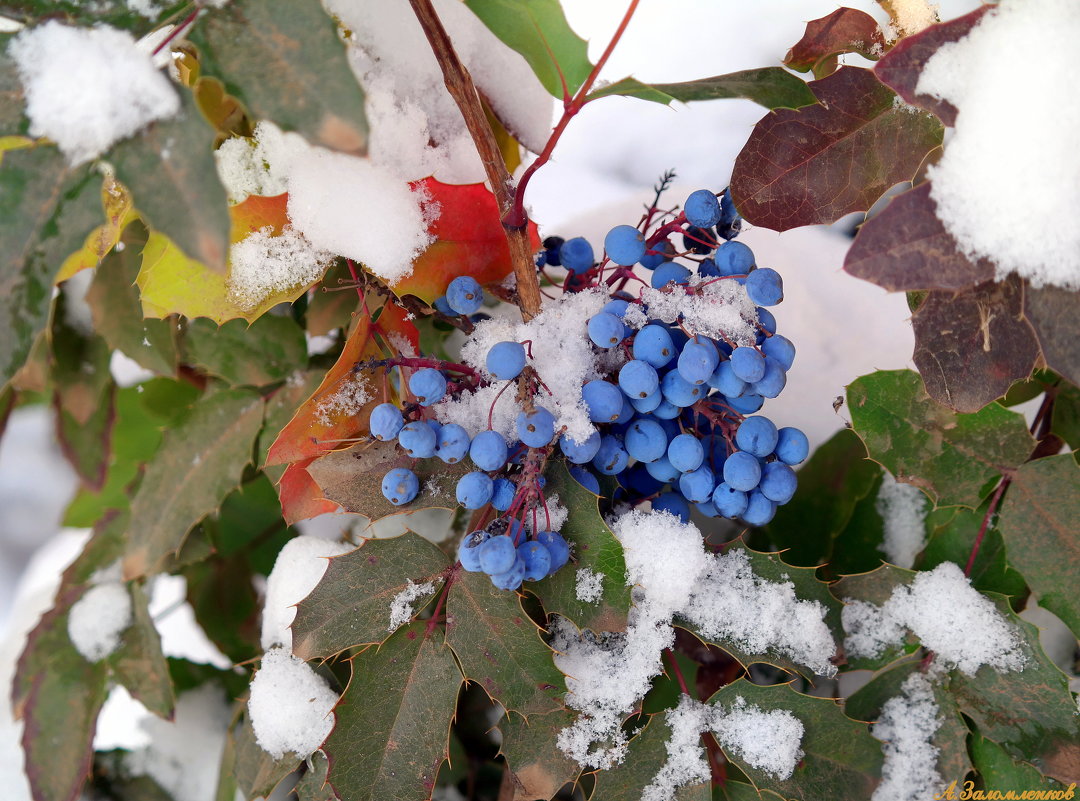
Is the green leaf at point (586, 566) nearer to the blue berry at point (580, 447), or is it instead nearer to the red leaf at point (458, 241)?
the blue berry at point (580, 447)

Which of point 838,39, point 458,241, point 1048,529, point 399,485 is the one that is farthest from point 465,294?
point 1048,529

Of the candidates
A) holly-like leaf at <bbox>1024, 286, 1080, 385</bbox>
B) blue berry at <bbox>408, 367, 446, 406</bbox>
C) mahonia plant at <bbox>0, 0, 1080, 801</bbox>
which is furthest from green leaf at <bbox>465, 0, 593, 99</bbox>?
holly-like leaf at <bbox>1024, 286, 1080, 385</bbox>

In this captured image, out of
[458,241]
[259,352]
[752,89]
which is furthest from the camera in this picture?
[259,352]

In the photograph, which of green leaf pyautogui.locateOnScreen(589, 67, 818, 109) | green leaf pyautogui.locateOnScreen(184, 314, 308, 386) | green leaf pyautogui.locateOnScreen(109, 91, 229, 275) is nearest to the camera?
green leaf pyautogui.locateOnScreen(109, 91, 229, 275)

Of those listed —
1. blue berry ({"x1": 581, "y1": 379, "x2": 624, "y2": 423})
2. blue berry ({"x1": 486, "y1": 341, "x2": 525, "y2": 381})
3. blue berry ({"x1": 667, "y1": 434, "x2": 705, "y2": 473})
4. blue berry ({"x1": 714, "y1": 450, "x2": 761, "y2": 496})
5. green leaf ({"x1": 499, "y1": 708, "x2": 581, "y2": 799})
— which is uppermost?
blue berry ({"x1": 486, "y1": 341, "x2": 525, "y2": 381})

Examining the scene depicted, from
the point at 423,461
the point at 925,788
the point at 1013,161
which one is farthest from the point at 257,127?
the point at 925,788

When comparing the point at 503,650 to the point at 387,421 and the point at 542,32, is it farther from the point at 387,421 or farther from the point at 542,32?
the point at 542,32

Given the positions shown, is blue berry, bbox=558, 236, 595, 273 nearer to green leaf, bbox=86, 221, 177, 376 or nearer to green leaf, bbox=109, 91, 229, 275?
green leaf, bbox=109, 91, 229, 275
